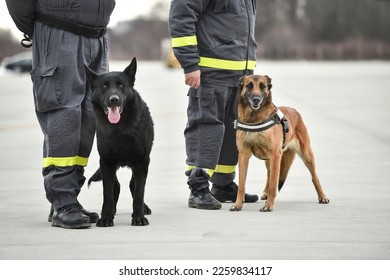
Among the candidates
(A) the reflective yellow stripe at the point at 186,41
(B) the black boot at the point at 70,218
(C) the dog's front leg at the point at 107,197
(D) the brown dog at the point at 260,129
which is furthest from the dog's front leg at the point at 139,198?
(A) the reflective yellow stripe at the point at 186,41

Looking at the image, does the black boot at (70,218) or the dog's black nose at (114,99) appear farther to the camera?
the black boot at (70,218)

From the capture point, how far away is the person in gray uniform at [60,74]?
7.29 meters

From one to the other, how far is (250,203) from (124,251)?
2.43 meters

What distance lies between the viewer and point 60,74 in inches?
287

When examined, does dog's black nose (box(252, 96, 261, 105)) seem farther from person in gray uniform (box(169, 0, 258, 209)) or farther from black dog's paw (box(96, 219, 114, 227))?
black dog's paw (box(96, 219, 114, 227))

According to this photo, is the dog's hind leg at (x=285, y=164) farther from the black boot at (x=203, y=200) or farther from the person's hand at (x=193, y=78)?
the person's hand at (x=193, y=78)

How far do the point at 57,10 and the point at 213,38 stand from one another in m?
1.49

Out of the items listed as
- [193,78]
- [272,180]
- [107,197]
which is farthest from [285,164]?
[107,197]

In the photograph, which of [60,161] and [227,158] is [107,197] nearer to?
[60,161]

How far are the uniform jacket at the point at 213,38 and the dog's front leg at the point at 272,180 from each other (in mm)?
731

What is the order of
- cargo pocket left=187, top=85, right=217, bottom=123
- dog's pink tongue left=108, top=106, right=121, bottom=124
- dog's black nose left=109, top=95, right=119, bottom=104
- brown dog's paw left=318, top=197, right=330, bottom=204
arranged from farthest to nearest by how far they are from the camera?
brown dog's paw left=318, top=197, right=330, bottom=204 < cargo pocket left=187, top=85, right=217, bottom=123 < dog's pink tongue left=108, top=106, right=121, bottom=124 < dog's black nose left=109, top=95, right=119, bottom=104

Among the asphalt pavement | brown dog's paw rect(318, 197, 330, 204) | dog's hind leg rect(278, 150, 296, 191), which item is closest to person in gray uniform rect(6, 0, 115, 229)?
the asphalt pavement

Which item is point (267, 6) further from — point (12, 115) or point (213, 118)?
point (213, 118)

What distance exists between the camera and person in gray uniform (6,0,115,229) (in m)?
7.29
